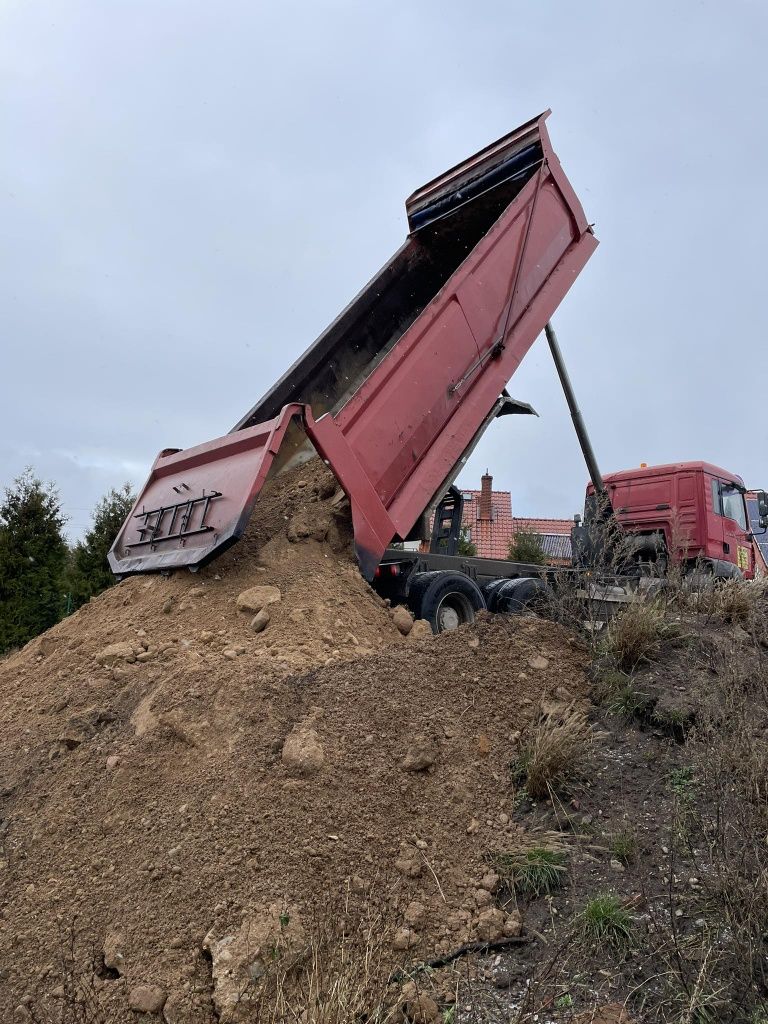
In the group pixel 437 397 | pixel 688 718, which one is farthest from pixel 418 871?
pixel 437 397

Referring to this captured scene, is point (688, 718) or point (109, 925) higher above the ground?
point (688, 718)

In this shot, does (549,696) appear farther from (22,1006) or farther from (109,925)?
(22,1006)

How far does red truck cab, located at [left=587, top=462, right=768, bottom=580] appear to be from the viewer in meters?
9.02

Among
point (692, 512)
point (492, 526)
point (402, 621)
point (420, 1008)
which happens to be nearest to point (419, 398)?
point (402, 621)

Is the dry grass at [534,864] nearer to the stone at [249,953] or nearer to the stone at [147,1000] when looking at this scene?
the stone at [249,953]

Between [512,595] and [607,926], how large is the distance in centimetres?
408

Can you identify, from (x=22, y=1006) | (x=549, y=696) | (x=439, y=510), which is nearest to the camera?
(x=22, y=1006)

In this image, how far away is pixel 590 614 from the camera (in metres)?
4.85

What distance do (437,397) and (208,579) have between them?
2.09 metres

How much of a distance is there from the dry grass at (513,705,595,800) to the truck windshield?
671 centimetres

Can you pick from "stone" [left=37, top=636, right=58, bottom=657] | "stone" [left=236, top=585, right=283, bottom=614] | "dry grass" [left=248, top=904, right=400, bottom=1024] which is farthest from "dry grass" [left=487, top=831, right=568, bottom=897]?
"stone" [left=37, top=636, right=58, bottom=657]

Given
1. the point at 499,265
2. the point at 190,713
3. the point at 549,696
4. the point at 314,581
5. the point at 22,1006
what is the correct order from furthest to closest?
the point at 499,265, the point at 314,581, the point at 549,696, the point at 190,713, the point at 22,1006

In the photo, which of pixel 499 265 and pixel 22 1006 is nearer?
pixel 22 1006

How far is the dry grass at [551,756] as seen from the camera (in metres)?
3.39
